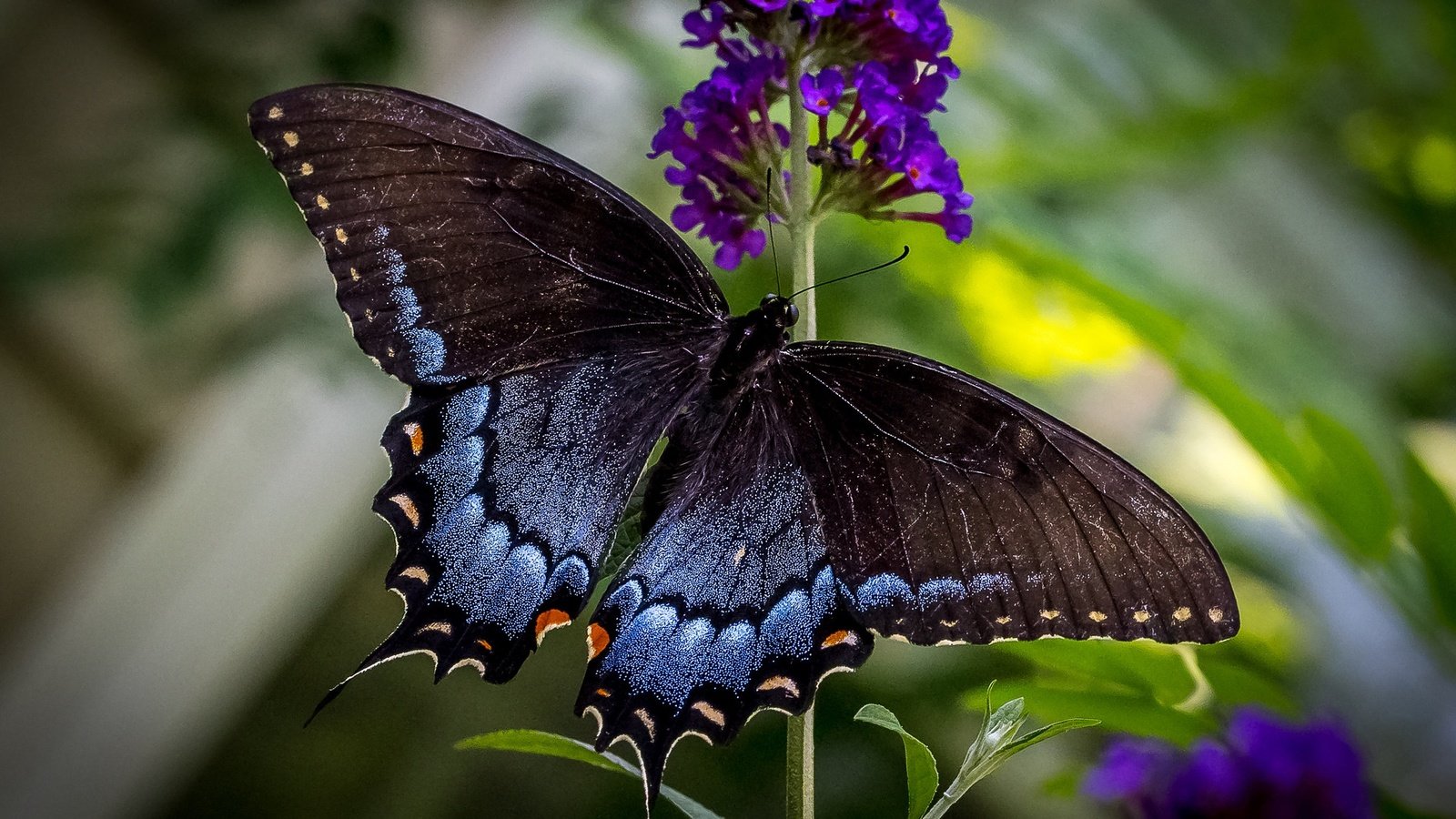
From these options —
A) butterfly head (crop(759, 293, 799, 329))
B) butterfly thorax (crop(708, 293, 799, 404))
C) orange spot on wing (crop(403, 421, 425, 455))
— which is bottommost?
orange spot on wing (crop(403, 421, 425, 455))

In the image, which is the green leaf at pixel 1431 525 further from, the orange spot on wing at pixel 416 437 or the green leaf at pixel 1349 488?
the orange spot on wing at pixel 416 437

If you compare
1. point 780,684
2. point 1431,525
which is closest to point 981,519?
point 780,684

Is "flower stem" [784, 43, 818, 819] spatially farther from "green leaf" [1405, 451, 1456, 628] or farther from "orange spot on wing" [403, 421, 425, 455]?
"green leaf" [1405, 451, 1456, 628]

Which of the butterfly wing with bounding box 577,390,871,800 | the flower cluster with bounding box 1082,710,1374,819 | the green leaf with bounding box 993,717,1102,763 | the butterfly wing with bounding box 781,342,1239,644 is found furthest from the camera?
the flower cluster with bounding box 1082,710,1374,819

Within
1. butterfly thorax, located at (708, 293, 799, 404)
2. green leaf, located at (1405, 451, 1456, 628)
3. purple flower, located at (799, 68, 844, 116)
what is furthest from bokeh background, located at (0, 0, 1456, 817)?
purple flower, located at (799, 68, 844, 116)

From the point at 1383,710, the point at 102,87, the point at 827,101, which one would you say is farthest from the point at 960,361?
the point at 102,87

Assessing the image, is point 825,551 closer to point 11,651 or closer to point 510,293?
point 510,293
